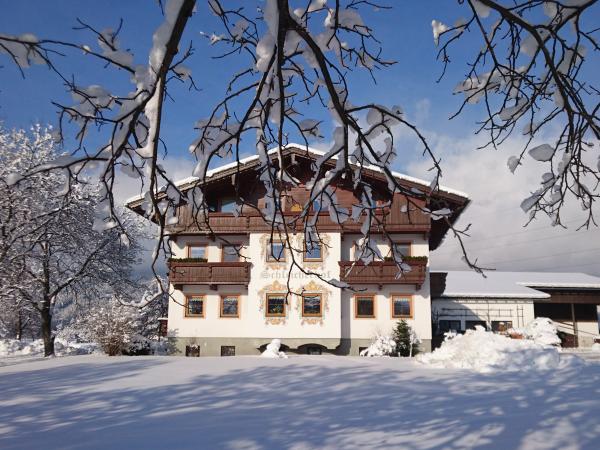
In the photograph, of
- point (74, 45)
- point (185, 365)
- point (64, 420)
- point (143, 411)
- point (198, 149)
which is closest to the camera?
point (74, 45)

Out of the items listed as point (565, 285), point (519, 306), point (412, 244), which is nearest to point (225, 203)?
point (412, 244)

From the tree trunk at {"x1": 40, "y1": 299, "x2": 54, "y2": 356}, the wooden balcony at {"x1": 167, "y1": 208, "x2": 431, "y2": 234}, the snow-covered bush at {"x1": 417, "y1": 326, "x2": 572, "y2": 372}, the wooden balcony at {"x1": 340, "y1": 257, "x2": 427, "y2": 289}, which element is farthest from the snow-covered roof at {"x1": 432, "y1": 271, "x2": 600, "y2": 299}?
the tree trunk at {"x1": 40, "y1": 299, "x2": 54, "y2": 356}

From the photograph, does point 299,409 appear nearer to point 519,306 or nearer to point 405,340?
point 405,340

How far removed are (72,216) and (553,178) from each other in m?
21.8

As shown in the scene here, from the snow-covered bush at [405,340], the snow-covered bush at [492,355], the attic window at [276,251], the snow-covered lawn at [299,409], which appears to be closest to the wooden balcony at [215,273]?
the attic window at [276,251]

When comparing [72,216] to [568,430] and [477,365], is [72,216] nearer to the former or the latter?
[477,365]

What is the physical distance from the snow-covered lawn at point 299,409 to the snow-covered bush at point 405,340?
903 centimetres

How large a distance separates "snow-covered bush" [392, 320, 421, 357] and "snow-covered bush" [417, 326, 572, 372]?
22.6 feet

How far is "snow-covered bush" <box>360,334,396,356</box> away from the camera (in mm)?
19703

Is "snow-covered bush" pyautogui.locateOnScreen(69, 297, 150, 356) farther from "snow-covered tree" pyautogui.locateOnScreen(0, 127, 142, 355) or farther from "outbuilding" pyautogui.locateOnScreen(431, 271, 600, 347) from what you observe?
"outbuilding" pyautogui.locateOnScreen(431, 271, 600, 347)

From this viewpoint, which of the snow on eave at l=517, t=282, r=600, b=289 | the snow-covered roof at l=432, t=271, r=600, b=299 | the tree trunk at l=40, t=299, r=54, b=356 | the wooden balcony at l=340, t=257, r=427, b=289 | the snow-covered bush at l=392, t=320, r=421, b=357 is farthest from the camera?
the snow on eave at l=517, t=282, r=600, b=289

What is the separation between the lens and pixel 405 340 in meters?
20.4

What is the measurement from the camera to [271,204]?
12.2ft

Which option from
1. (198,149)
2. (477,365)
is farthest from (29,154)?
(198,149)
